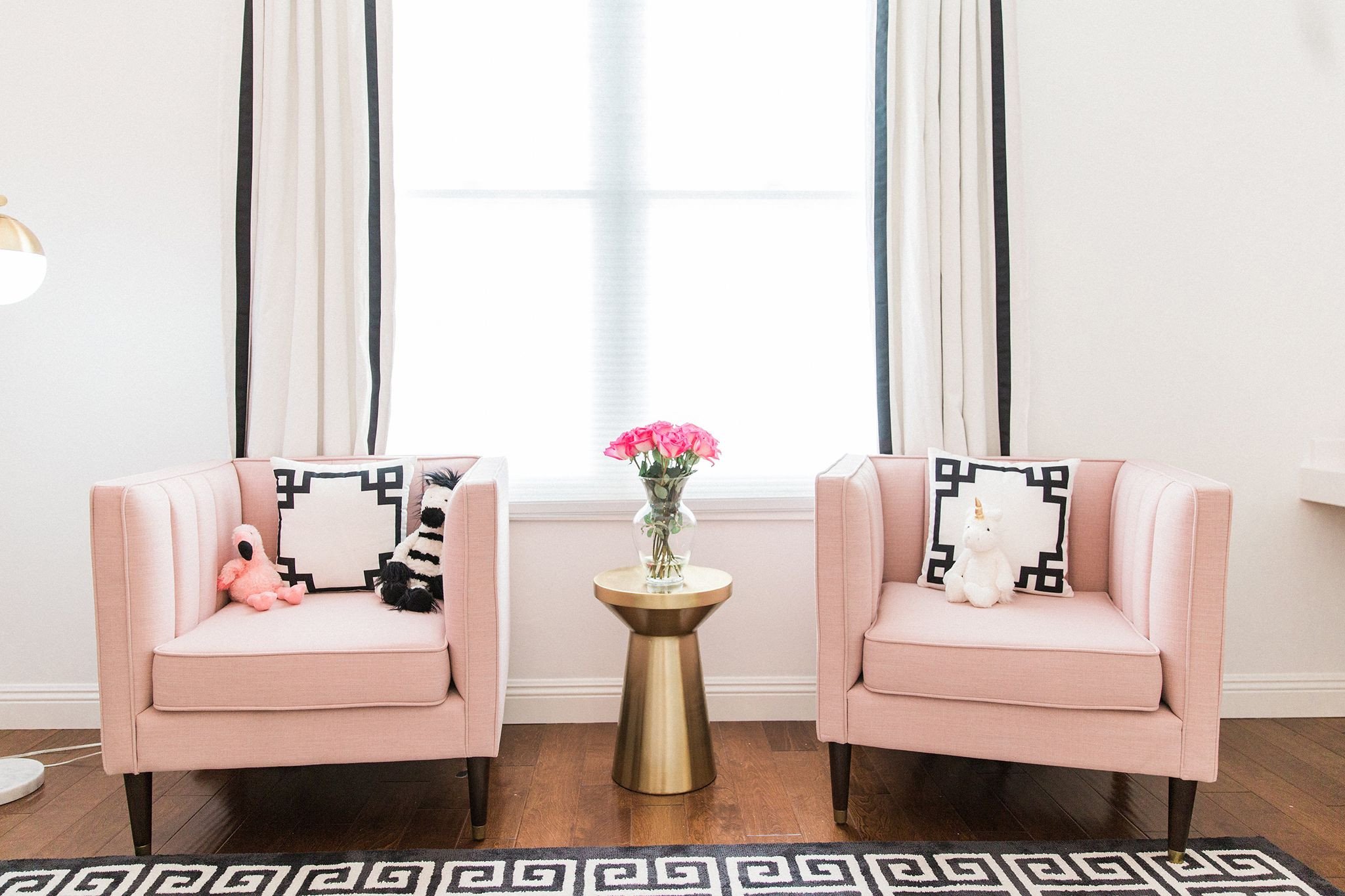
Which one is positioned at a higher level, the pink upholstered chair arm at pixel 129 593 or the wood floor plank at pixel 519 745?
the pink upholstered chair arm at pixel 129 593

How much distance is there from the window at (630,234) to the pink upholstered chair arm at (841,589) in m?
0.72

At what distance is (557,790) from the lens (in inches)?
85.1

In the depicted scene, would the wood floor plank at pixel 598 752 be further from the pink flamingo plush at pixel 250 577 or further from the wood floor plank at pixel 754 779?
the pink flamingo plush at pixel 250 577

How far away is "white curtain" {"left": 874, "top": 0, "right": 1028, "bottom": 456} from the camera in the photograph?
2.52 m

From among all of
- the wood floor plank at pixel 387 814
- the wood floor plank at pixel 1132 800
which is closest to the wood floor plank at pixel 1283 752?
the wood floor plank at pixel 1132 800

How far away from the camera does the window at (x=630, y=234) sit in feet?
8.57

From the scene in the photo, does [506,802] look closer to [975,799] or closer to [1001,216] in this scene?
[975,799]

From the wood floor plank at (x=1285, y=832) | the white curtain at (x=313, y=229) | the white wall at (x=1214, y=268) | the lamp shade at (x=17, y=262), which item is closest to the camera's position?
the wood floor plank at (x=1285, y=832)

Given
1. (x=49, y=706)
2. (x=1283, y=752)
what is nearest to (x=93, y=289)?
(x=49, y=706)

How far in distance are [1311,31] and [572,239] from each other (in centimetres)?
222

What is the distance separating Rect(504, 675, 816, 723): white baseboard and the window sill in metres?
0.48

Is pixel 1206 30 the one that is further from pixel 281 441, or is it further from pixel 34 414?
pixel 34 414

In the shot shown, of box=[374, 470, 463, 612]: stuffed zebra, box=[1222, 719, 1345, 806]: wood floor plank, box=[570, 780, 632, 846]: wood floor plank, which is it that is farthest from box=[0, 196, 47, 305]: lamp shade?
box=[1222, 719, 1345, 806]: wood floor plank

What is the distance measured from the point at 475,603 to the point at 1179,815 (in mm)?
1477
